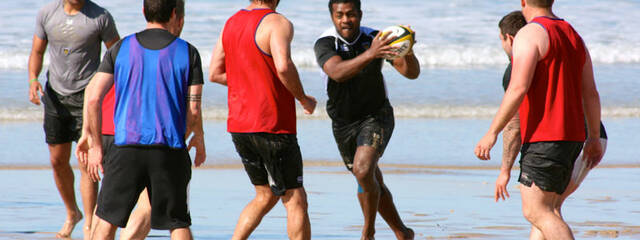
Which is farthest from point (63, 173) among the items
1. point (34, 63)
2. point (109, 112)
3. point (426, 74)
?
point (426, 74)

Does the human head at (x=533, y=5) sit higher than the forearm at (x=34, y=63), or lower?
higher

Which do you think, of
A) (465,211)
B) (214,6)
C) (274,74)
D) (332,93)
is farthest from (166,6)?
(214,6)

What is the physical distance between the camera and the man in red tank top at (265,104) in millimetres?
5867

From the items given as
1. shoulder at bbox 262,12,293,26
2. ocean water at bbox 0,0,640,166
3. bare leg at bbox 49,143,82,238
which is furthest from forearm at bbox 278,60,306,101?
ocean water at bbox 0,0,640,166

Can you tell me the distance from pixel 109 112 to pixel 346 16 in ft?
5.92

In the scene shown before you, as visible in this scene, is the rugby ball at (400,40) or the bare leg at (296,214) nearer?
the bare leg at (296,214)

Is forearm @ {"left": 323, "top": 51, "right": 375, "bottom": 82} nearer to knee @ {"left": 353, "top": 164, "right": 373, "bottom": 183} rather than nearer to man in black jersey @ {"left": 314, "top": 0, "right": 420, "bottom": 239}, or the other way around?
man in black jersey @ {"left": 314, "top": 0, "right": 420, "bottom": 239}

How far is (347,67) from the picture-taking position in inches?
257

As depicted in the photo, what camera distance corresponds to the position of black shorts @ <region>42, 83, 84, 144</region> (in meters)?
7.51

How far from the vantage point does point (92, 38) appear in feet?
24.1

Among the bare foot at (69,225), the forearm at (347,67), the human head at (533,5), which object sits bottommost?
the bare foot at (69,225)

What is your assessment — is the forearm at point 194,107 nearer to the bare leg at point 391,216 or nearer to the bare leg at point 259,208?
the bare leg at point 259,208

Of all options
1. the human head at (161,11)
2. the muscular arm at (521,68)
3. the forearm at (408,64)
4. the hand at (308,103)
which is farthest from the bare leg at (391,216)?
the human head at (161,11)

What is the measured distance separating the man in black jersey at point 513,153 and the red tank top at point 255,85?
1.31m
